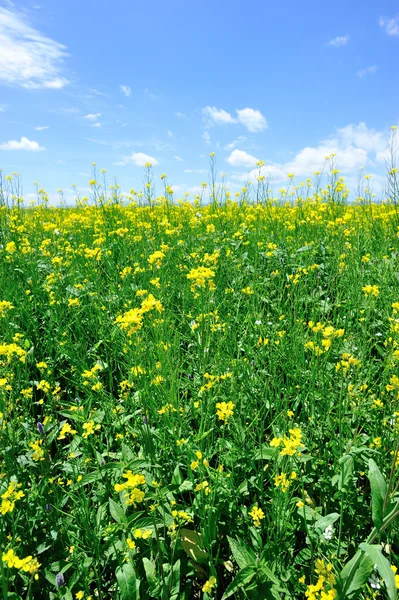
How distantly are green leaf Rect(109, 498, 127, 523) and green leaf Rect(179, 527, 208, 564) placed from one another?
0.21m

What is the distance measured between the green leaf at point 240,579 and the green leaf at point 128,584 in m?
0.26

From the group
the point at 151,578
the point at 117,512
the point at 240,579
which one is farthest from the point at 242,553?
the point at 117,512

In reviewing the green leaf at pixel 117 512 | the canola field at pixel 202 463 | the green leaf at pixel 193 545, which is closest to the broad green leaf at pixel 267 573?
the canola field at pixel 202 463

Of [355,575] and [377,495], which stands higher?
[377,495]

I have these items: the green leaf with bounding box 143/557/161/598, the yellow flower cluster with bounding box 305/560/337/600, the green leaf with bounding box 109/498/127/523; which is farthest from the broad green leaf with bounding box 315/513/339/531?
the green leaf with bounding box 109/498/127/523

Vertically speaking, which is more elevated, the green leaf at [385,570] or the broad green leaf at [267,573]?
the green leaf at [385,570]

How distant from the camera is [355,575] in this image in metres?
1.05

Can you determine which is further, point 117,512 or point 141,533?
point 117,512

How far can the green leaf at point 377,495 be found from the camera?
1015mm

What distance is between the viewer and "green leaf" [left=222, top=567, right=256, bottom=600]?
1.13 metres

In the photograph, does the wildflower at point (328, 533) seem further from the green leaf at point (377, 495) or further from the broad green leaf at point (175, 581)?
the broad green leaf at point (175, 581)

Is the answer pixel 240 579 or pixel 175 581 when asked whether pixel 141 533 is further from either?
pixel 240 579

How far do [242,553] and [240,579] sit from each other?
0.07 meters

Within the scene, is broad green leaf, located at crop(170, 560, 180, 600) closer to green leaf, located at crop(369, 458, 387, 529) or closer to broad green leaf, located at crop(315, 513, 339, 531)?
broad green leaf, located at crop(315, 513, 339, 531)
